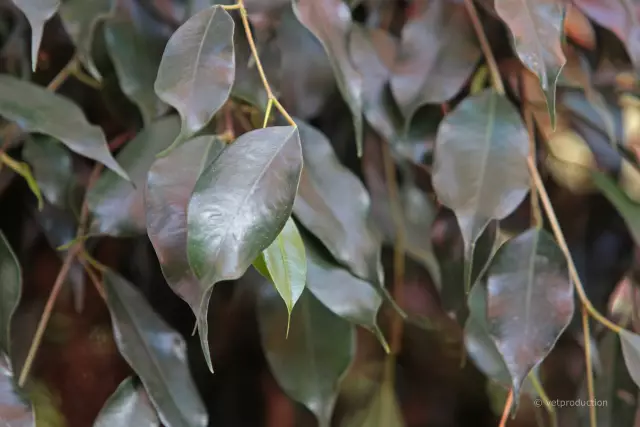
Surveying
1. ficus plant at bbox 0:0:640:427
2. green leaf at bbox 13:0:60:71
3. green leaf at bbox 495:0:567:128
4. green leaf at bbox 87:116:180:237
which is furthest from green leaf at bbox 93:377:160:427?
green leaf at bbox 495:0:567:128

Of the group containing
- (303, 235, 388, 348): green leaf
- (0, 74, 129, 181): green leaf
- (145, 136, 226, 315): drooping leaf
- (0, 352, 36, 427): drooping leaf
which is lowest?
(0, 352, 36, 427): drooping leaf

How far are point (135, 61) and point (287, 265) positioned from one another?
9.9 inches

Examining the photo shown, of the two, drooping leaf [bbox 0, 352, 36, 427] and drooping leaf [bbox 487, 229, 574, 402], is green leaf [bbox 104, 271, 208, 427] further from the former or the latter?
drooping leaf [bbox 487, 229, 574, 402]

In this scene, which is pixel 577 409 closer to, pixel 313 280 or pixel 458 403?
pixel 458 403

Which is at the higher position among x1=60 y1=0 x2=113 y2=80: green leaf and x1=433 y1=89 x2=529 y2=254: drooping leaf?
x1=60 y1=0 x2=113 y2=80: green leaf

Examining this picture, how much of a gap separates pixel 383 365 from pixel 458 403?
11 centimetres

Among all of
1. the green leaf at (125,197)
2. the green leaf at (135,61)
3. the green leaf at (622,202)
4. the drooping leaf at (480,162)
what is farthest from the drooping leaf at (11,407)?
the green leaf at (622,202)

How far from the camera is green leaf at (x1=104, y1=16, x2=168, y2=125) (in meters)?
0.47

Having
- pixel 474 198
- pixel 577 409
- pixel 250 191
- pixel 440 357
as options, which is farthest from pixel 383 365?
pixel 250 191

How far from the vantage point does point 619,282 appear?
0.60m

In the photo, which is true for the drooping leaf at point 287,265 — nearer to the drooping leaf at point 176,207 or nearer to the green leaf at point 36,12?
the drooping leaf at point 176,207

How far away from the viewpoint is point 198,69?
38 centimetres

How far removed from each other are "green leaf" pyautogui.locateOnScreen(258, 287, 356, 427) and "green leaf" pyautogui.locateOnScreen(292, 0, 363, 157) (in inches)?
6.3

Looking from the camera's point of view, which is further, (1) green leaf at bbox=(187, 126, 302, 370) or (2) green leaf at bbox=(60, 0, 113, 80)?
(2) green leaf at bbox=(60, 0, 113, 80)
